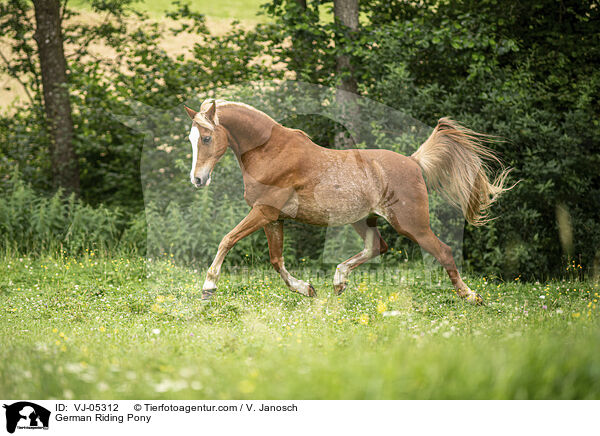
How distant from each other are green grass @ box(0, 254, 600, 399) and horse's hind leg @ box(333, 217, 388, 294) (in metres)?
0.20

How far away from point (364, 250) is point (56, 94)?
26.0 ft

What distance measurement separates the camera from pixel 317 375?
3.58 meters

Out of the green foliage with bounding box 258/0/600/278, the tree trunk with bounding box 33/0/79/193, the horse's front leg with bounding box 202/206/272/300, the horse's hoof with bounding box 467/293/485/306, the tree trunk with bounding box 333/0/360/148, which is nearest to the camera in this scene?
the horse's front leg with bounding box 202/206/272/300

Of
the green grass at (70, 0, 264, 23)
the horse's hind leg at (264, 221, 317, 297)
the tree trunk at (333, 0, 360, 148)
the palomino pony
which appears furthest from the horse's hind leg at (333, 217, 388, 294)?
the green grass at (70, 0, 264, 23)

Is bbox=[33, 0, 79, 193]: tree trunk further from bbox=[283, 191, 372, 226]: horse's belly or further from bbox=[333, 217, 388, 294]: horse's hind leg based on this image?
bbox=[333, 217, 388, 294]: horse's hind leg

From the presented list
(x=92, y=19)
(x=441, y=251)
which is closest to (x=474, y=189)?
(x=441, y=251)

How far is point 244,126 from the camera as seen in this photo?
19.7 feet

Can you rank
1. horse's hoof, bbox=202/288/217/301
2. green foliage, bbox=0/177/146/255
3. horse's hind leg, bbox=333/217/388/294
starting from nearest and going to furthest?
horse's hoof, bbox=202/288/217/301 → horse's hind leg, bbox=333/217/388/294 → green foliage, bbox=0/177/146/255

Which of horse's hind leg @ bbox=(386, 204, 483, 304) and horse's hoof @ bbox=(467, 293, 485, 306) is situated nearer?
horse's hind leg @ bbox=(386, 204, 483, 304)

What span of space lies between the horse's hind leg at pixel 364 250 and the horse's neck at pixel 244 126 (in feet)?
5.31

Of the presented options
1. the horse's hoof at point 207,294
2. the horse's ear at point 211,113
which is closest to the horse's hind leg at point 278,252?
the horse's hoof at point 207,294

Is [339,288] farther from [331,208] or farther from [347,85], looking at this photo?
[347,85]

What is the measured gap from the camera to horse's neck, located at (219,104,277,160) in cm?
592
